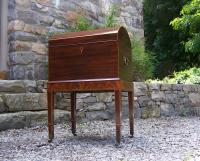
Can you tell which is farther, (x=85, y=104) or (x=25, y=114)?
(x=85, y=104)

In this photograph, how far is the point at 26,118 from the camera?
4.14 meters

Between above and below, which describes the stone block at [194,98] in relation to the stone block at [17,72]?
below

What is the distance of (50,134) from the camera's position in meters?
3.24

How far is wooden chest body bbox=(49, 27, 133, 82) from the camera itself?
3061 mm

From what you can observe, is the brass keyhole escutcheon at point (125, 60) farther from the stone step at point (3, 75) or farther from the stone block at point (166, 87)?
the stone block at point (166, 87)

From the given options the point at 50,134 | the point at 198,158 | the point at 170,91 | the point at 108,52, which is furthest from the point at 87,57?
the point at 170,91

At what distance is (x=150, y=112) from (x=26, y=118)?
2274 millimetres

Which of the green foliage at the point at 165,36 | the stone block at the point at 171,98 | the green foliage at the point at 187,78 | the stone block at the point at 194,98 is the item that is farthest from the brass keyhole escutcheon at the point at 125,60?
the green foliage at the point at 165,36

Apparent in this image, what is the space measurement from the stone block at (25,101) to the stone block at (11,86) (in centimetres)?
9

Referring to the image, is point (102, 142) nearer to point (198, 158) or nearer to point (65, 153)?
point (65, 153)

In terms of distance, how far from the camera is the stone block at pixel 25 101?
13.4ft

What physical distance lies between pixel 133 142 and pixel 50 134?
0.73m

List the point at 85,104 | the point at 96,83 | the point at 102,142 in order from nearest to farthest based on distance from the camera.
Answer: the point at 96,83, the point at 102,142, the point at 85,104

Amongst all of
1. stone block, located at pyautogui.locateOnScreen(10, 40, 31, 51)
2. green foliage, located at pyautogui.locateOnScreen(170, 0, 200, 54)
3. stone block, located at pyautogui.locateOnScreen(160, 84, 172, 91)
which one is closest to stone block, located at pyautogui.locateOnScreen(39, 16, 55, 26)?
stone block, located at pyautogui.locateOnScreen(10, 40, 31, 51)
